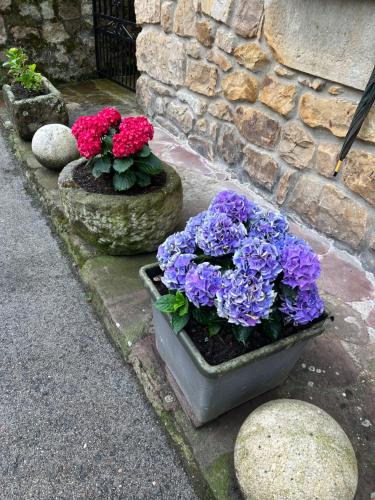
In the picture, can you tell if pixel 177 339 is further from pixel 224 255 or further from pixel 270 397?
pixel 270 397

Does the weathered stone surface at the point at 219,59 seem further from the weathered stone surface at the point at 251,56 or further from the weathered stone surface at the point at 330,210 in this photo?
the weathered stone surface at the point at 330,210

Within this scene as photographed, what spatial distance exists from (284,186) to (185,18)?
1.63 m

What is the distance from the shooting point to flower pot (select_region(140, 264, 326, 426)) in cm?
130

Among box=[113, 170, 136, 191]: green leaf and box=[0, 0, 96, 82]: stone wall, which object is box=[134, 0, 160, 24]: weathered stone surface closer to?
box=[0, 0, 96, 82]: stone wall

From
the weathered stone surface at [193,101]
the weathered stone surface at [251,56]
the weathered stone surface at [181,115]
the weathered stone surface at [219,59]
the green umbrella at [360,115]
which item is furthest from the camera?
the weathered stone surface at [181,115]

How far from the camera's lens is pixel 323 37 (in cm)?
210

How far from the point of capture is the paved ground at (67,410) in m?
1.53

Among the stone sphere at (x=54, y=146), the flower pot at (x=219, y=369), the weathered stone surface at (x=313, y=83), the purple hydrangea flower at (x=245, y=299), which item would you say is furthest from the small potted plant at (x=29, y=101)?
the purple hydrangea flower at (x=245, y=299)

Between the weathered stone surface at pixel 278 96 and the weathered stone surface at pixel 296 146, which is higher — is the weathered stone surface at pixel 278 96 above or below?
above

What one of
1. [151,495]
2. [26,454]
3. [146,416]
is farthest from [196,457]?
[26,454]

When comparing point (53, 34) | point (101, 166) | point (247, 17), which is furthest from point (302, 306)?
point (53, 34)

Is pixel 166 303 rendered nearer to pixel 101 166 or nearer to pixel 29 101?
pixel 101 166

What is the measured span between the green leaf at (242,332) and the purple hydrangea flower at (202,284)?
0.12 m

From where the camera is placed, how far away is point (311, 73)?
2.21 m
